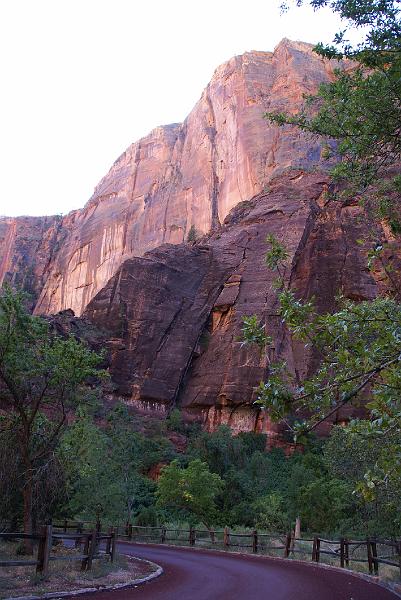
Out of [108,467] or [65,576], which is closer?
[65,576]

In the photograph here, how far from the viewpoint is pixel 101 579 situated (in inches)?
492

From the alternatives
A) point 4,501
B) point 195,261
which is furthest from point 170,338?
point 4,501

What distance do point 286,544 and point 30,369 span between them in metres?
12.0

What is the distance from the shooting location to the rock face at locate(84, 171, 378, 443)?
5747cm

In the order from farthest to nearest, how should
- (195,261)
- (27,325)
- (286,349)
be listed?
(195,261), (286,349), (27,325)

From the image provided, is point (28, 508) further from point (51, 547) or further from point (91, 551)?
point (91, 551)

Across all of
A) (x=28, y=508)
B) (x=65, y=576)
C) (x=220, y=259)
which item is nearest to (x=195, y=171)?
(x=220, y=259)

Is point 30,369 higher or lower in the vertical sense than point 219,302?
lower

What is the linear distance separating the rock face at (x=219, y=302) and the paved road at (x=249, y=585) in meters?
38.7

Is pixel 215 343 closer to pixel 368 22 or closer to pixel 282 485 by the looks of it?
pixel 282 485

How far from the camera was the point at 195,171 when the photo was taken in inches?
3713

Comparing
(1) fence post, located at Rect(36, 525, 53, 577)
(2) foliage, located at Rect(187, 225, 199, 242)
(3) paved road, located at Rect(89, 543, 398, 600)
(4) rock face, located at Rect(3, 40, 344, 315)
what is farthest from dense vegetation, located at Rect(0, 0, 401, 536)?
(4) rock face, located at Rect(3, 40, 344, 315)

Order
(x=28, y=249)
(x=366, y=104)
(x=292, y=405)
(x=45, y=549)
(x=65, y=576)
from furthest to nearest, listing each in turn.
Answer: (x=28, y=249), (x=65, y=576), (x=45, y=549), (x=366, y=104), (x=292, y=405)

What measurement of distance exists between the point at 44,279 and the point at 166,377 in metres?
58.6
